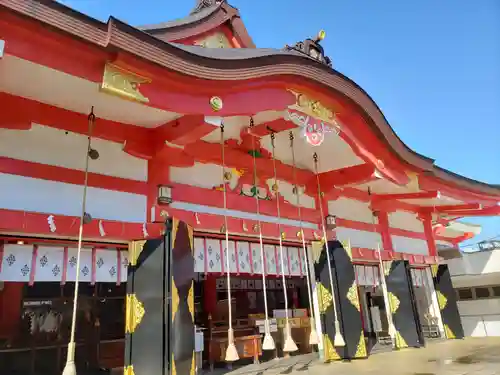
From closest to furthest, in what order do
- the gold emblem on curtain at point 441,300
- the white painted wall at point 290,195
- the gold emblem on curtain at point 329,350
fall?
the gold emblem on curtain at point 329,350
the white painted wall at point 290,195
the gold emblem on curtain at point 441,300

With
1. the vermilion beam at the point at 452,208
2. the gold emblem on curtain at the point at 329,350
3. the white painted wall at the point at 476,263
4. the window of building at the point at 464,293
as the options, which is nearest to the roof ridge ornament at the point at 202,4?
the gold emblem on curtain at the point at 329,350

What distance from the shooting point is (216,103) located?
17.3 ft

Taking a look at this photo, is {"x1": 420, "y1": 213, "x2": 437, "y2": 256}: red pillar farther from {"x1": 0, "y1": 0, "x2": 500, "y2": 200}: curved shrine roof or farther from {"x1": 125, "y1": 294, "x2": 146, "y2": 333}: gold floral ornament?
{"x1": 125, "y1": 294, "x2": 146, "y2": 333}: gold floral ornament

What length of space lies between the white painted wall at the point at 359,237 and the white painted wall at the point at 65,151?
5.47 meters

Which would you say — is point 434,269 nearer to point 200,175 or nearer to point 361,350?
point 361,350

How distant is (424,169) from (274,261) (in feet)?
13.9

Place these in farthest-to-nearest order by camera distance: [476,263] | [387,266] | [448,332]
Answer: [476,263], [448,332], [387,266]

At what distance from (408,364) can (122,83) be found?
720cm

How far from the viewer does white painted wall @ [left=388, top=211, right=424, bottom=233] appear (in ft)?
39.2

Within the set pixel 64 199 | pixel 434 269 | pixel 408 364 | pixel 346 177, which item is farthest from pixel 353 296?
pixel 64 199

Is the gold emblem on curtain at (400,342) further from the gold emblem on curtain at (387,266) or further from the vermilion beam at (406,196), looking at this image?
the vermilion beam at (406,196)

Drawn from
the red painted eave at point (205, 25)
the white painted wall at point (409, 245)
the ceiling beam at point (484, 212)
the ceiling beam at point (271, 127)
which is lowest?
the white painted wall at point (409, 245)

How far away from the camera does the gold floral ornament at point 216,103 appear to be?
5246mm

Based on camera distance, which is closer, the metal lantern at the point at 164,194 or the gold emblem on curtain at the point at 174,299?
the gold emblem on curtain at the point at 174,299
